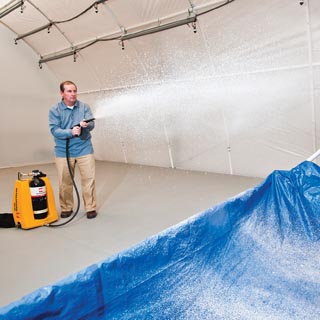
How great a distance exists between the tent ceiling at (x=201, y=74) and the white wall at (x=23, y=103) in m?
0.52

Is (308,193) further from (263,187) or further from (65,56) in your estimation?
(65,56)

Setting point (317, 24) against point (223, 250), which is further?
point (317, 24)

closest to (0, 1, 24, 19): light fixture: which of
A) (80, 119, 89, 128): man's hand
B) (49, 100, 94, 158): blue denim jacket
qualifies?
(49, 100, 94, 158): blue denim jacket

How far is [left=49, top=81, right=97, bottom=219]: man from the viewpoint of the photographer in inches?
127

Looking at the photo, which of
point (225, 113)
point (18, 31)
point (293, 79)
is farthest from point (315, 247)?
point (18, 31)

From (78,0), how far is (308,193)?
14.3ft

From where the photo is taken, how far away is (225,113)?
4.60 meters

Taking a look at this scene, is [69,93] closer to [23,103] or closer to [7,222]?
[7,222]

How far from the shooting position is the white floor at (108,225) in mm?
2426

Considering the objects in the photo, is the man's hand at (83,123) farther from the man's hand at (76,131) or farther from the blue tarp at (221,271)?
the blue tarp at (221,271)

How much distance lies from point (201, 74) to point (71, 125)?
213 cm

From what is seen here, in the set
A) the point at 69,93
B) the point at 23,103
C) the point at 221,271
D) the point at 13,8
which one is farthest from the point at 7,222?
the point at 23,103

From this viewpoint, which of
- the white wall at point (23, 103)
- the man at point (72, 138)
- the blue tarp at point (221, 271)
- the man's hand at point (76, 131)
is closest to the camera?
the blue tarp at point (221, 271)

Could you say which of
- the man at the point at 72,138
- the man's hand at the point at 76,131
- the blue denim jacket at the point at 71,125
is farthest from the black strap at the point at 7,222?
the man's hand at the point at 76,131
